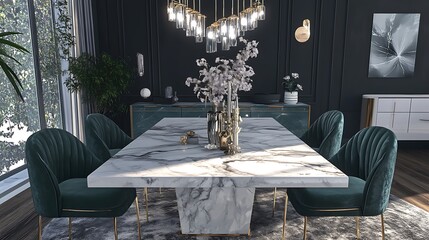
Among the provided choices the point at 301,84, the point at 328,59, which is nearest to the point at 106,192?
the point at 301,84

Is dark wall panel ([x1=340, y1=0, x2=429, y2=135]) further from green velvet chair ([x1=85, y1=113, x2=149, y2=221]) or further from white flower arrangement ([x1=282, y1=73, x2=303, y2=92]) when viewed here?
green velvet chair ([x1=85, y1=113, x2=149, y2=221])

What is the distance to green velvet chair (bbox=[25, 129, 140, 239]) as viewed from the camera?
5.50 ft

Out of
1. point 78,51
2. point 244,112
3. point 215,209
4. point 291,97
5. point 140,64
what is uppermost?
point 78,51

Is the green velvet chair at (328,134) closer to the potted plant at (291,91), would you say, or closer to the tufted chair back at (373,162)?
the tufted chair back at (373,162)

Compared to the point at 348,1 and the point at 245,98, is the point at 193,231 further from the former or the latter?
the point at 348,1

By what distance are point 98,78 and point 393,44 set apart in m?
4.65

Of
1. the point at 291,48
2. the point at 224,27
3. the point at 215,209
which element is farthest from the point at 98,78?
the point at 291,48

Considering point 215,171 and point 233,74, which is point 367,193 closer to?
point 215,171

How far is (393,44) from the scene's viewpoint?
4.91 metres

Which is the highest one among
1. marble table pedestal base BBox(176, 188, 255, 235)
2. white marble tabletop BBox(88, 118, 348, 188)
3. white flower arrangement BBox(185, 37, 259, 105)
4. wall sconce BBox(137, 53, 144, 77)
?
wall sconce BBox(137, 53, 144, 77)

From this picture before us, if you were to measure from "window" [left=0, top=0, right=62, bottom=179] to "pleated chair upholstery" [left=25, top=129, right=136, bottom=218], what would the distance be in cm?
196

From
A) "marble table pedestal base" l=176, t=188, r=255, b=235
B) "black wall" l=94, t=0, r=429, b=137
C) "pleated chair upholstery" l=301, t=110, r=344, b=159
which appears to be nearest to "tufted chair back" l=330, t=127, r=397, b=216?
"pleated chair upholstery" l=301, t=110, r=344, b=159

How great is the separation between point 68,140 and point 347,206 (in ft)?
6.07

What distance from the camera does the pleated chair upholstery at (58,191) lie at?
168 cm
